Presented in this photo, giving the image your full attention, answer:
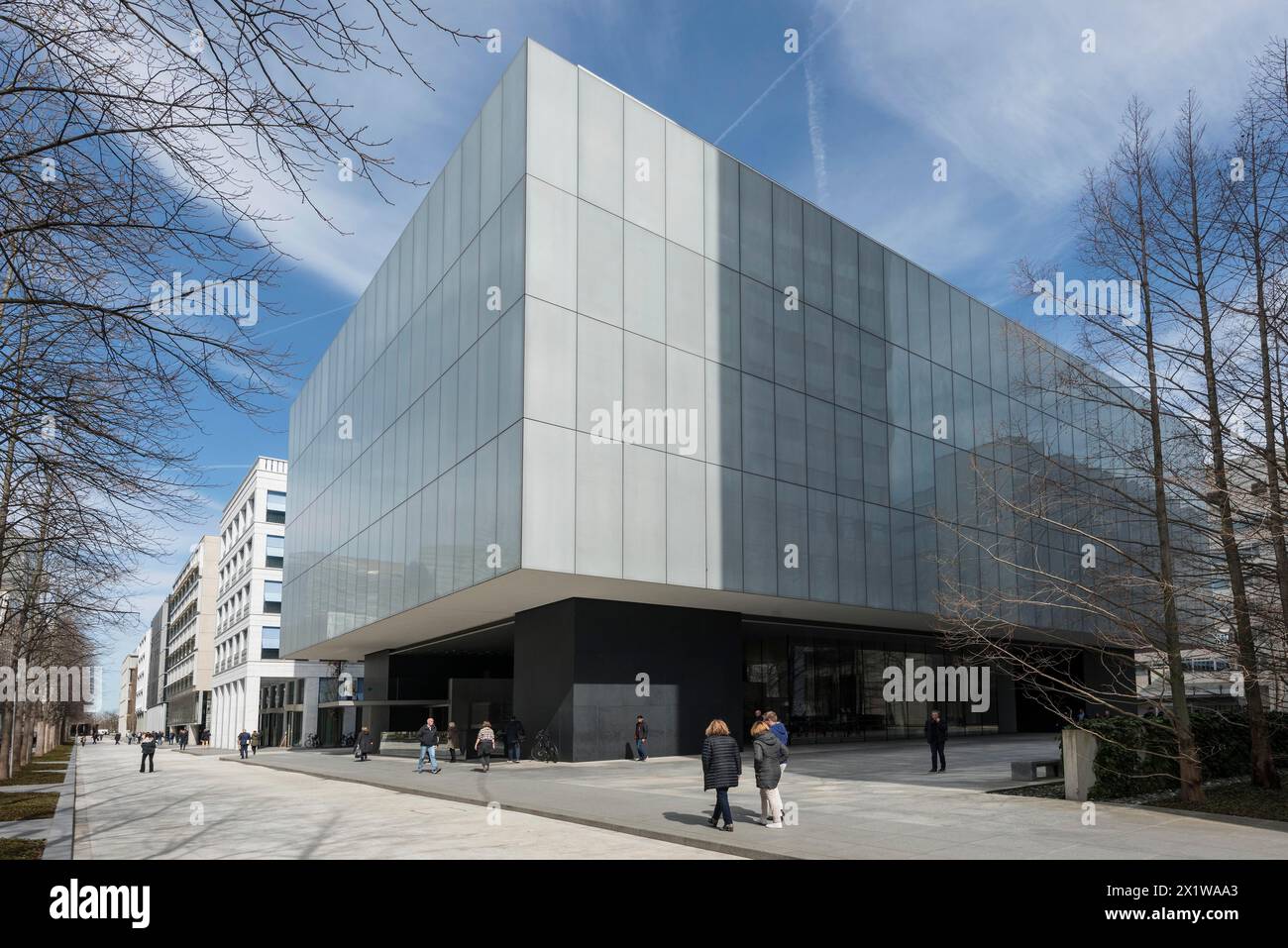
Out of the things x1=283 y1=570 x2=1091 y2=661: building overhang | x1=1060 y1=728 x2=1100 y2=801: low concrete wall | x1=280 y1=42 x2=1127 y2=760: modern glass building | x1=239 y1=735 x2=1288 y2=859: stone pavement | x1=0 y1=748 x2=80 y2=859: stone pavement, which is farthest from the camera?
x1=283 y1=570 x2=1091 y2=661: building overhang

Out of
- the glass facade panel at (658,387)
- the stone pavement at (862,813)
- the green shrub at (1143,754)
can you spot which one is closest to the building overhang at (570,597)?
the glass facade panel at (658,387)

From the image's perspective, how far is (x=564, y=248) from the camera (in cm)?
2805

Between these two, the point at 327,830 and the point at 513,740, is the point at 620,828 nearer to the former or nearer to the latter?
the point at 327,830

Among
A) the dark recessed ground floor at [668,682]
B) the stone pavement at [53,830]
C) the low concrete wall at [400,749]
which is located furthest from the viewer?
the low concrete wall at [400,749]

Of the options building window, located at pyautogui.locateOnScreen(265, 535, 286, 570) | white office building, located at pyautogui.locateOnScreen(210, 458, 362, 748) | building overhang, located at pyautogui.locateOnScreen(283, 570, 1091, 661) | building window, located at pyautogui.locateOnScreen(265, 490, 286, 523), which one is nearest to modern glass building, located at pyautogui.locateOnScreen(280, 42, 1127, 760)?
building overhang, located at pyautogui.locateOnScreen(283, 570, 1091, 661)

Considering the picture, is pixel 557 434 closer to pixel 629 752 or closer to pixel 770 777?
pixel 629 752

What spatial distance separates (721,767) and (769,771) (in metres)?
0.77

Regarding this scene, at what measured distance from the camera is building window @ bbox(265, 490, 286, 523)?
81.3 m

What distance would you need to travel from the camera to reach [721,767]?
14.1 metres

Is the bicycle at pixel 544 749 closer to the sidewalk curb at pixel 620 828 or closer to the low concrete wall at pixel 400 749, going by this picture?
the sidewalk curb at pixel 620 828

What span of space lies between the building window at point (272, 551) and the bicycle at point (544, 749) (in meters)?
54.7

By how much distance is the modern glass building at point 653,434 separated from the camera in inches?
1094

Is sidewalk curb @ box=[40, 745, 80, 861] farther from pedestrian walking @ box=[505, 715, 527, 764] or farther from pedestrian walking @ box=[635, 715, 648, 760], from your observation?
pedestrian walking @ box=[635, 715, 648, 760]

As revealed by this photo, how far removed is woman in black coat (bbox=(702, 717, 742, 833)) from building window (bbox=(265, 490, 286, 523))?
73.7 meters
